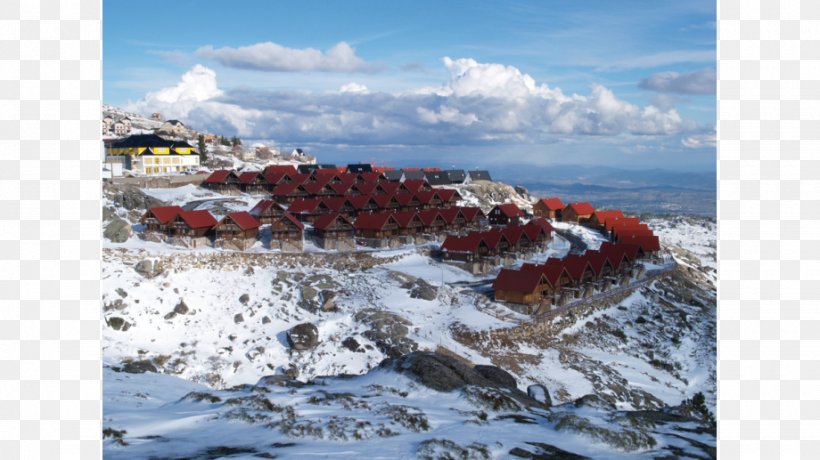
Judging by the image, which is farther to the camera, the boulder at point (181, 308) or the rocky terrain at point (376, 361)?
the boulder at point (181, 308)

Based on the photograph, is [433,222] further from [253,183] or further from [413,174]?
[413,174]

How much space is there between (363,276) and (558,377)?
18904 millimetres

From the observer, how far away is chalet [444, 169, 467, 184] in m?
113

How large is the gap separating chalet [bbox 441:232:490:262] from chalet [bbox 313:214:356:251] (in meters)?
9.03

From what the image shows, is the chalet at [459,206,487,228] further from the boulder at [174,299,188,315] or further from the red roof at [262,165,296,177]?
the boulder at [174,299,188,315]

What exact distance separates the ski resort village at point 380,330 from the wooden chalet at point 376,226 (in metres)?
0.24

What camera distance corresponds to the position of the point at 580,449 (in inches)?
739

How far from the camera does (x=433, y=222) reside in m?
65.6

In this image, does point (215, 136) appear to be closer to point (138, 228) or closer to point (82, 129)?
point (138, 228)

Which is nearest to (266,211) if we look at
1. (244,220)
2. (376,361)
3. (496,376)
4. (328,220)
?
(244,220)

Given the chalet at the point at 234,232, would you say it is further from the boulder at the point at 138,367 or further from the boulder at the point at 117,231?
the boulder at the point at 138,367

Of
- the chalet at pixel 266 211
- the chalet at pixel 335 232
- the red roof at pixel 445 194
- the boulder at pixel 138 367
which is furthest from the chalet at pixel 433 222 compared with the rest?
the boulder at pixel 138 367

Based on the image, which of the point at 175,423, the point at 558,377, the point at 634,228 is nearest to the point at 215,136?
the point at 634,228

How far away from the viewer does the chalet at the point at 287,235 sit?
2147 inches
